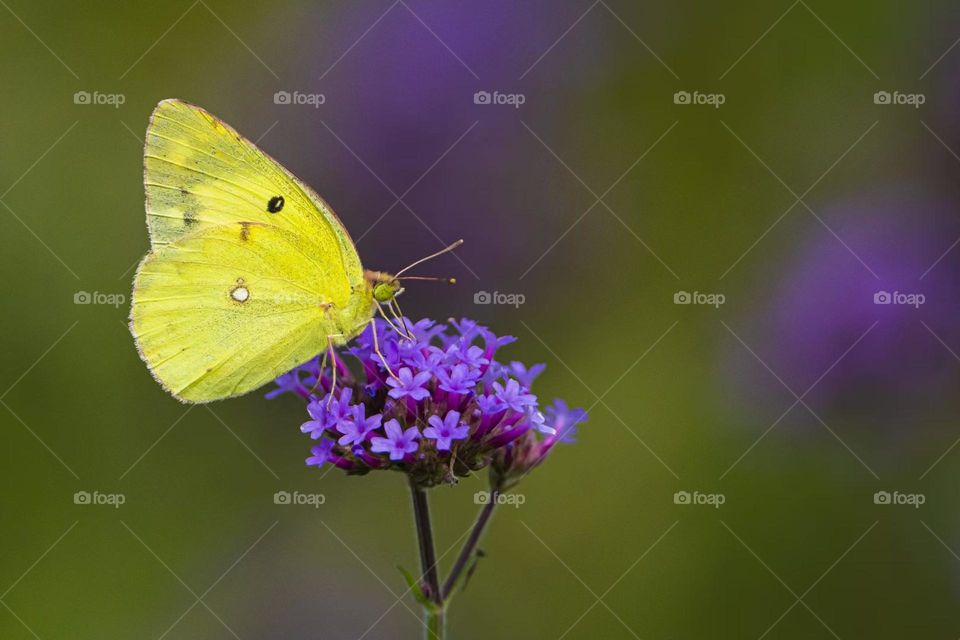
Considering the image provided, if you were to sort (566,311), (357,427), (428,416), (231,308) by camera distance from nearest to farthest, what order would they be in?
(357,427)
(428,416)
(231,308)
(566,311)

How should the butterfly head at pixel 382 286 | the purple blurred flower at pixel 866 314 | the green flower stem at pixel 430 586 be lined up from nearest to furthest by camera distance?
the green flower stem at pixel 430 586 → the butterfly head at pixel 382 286 → the purple blurred flower at pixel 866 314

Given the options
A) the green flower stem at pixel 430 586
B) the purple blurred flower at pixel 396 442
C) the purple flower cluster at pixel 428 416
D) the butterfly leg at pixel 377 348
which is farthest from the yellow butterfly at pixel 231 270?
the green flower stem at pixel 430 586

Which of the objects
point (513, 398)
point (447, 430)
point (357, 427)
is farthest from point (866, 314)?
point (357, 427)

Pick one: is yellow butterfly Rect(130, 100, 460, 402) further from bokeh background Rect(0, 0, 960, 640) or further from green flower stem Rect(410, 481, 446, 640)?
bokeh background Rect(0, 0, 960, 640)

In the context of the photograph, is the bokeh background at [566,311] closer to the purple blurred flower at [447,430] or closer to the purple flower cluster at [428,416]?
the purple flower cluster at [428,416]

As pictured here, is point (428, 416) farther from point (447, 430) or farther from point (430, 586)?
point (430, 586)

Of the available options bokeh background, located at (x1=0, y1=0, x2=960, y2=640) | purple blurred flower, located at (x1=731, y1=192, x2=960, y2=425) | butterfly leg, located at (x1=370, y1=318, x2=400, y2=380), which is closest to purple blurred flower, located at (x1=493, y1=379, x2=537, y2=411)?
butterfly leg, located at (x1=370, y1=318, x2=400, y2=380)
